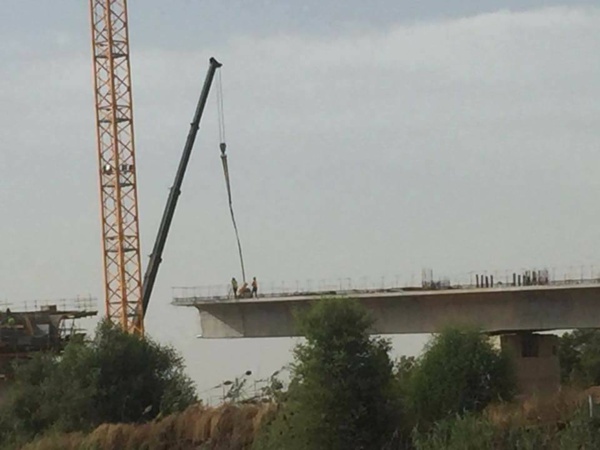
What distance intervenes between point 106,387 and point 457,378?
1524 centimetres

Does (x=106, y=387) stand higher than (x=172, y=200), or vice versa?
(x=172, y=200)

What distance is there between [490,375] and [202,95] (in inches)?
1533

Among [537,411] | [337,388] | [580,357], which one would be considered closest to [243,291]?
[337,388]

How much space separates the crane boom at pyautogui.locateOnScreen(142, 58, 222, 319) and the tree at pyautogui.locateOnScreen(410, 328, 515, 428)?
35.4 metres

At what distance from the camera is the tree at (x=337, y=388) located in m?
36.9

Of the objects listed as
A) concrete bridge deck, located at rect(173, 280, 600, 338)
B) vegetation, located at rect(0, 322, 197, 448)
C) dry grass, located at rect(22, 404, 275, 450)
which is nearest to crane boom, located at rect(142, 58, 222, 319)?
concrete bridge deck, located at rect(173, 280, 600, 338)

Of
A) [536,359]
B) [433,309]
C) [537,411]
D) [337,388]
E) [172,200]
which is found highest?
[172,200]

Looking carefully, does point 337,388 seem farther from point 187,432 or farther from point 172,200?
point 172,200

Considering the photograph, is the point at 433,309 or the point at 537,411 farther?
the point at 433,309

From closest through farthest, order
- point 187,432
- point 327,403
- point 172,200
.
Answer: point 327,403, point 187,432, point 172,200

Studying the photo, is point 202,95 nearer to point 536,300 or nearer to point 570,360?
point 536,300

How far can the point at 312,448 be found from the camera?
120 feet

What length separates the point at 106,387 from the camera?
48.6 metres

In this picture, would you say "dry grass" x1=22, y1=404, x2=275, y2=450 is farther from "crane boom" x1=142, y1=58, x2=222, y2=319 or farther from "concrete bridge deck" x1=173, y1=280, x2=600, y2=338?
"crane boom" x1=142, y1=58, x2=222, y2=319
